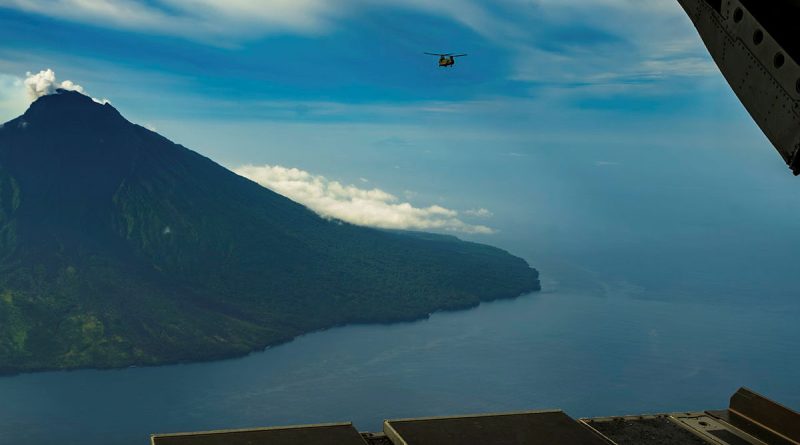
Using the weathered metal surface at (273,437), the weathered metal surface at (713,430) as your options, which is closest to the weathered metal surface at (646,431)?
the weathered metal surface at (713,430)

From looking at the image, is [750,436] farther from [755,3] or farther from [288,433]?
[755,3]

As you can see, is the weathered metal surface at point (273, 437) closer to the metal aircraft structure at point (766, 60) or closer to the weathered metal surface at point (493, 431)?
the weathered metal surface at point (493, 431)

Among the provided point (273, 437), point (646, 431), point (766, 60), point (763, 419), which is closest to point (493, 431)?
point (646, 431)

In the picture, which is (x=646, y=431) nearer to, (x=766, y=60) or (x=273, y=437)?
(x=273, y=437)

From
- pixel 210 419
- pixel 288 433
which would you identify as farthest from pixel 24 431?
pixel 288 433

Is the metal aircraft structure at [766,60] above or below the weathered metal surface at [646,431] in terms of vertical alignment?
above

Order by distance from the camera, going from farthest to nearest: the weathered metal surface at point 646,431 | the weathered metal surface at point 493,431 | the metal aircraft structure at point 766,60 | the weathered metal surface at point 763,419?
the weathered metal surface at point 646,431 → the weathered metal surface at point 763,419 → the weathered metal surface at point 493,431 → the metal aircraft structure at point 766,60

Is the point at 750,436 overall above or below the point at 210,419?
above

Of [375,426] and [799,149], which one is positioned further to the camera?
[375,426]
